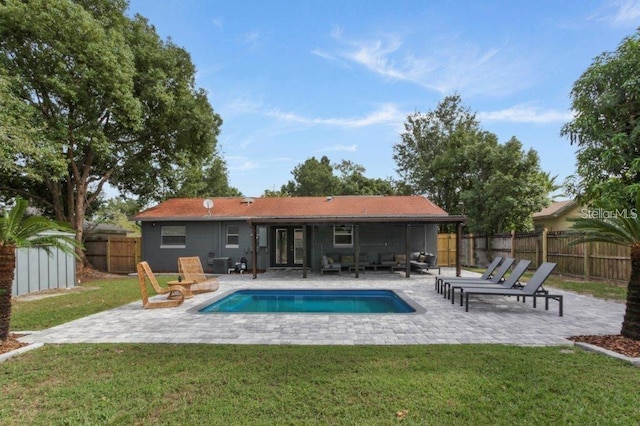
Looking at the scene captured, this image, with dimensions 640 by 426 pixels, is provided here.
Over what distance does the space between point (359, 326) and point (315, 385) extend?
111 inches

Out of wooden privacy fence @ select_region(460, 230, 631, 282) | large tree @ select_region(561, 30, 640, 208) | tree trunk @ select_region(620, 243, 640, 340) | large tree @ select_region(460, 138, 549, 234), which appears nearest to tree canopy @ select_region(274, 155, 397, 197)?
large tree @ select_region(460, 138, 549, 234)

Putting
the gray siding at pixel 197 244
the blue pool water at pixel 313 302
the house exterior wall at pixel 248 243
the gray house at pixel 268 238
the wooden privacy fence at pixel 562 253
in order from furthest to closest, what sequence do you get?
the gray siding at pixel 197 244 < the house exterior wall at pixel 248 243 < the gray house at pixel 268 238 < the wooden privacy fence at pixel 562 253 < the blue pool water at pixel 313 302

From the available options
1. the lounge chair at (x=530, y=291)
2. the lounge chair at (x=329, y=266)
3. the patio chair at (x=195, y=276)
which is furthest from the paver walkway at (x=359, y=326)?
the lounge chair at (x=329, y=266)

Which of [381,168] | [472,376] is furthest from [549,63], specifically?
[381,168]

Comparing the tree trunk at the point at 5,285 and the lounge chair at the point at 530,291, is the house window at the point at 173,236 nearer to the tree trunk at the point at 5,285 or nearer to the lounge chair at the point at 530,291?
the tree trunk at the point at 5,285

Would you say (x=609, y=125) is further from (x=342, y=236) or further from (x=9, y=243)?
(x=9, y=243)

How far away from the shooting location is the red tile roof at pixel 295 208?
56.3 feet

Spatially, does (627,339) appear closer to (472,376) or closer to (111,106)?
(472,376)

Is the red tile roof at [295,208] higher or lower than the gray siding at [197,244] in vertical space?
higher

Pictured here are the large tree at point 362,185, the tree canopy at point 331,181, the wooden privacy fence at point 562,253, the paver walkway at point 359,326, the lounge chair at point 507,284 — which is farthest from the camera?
the tree canopy at point 331,181

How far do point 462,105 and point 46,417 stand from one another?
35.5 metres

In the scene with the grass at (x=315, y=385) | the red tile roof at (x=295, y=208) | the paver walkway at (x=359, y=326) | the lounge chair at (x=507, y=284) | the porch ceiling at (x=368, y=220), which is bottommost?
the paver walkway at (x=359, y=326)

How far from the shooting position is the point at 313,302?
1007 cm

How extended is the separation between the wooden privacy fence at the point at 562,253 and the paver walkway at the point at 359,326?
2783 millimetres
